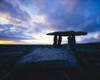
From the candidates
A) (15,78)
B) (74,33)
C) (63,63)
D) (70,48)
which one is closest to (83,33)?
(74,33)

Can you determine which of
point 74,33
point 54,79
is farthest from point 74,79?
point 74,33

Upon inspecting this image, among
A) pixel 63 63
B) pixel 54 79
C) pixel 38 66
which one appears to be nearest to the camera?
pixel 54 79

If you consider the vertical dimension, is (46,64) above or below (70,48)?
below

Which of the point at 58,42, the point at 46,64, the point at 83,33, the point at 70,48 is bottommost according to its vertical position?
the point at 46,64

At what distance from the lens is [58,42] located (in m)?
11.3

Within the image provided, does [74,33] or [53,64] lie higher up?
[74,33]

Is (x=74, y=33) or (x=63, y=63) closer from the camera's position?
(x=63, y=63)

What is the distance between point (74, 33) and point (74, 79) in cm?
683

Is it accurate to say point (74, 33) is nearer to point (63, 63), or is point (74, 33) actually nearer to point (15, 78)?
point (63, 63)

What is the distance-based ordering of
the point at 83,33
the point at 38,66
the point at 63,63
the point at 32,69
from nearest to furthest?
the point at 32,69
the point at 38,66
the point at 63,63
the point at 83,33

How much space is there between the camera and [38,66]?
4164 mm

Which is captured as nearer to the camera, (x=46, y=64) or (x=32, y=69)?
(x=32, y=69)

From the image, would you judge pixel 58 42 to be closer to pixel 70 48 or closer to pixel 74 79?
pixel 70 48

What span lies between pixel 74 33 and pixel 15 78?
28.3 feet
